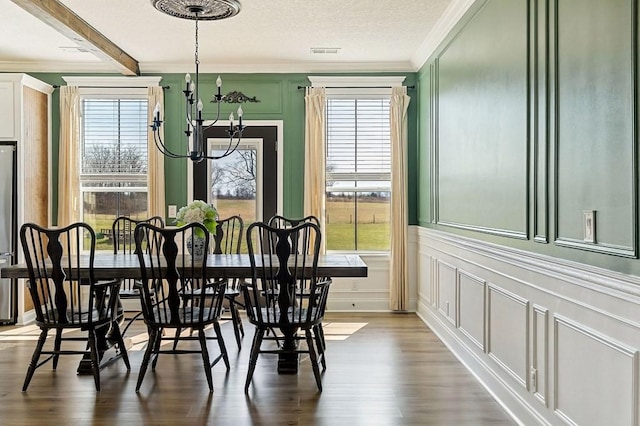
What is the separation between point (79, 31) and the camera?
4.65 metres

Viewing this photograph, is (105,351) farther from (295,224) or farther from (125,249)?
(295,224)

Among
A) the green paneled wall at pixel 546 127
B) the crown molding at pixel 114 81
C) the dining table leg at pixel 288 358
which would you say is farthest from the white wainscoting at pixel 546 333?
the crown molding at pixel 114 81

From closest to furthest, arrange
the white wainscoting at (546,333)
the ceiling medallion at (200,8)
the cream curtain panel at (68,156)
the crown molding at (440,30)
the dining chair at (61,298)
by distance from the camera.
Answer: the white wainscoting at (546,333) → the dining chair at (61,298) → the ceiling medallion at (200,8) → the crown molding at (440,30) → the cream curtain panel at (68,156)

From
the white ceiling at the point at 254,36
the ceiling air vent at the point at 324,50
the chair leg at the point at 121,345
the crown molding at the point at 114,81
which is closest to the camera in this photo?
the chair leg at the point at 121,345

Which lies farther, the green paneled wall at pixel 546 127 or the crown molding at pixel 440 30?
the crown molding at pixel 440 30

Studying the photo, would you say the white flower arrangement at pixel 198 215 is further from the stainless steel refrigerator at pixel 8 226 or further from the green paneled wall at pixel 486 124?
the stainless steel refrigerator at pixel 8 226

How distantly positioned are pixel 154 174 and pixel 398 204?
269 cm

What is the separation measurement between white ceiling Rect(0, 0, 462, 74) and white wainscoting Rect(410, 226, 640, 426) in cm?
192

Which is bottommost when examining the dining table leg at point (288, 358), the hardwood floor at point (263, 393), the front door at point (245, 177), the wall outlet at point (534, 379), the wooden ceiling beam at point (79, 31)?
the hardwood floor at point (263, 393)

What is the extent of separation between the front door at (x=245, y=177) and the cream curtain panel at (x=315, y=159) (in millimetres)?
346

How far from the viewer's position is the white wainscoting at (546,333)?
208 centimetres

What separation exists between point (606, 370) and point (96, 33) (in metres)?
4.75

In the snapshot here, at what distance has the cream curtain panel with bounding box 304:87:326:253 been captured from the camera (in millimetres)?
6105

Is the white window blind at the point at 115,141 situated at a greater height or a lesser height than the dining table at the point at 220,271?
greater
